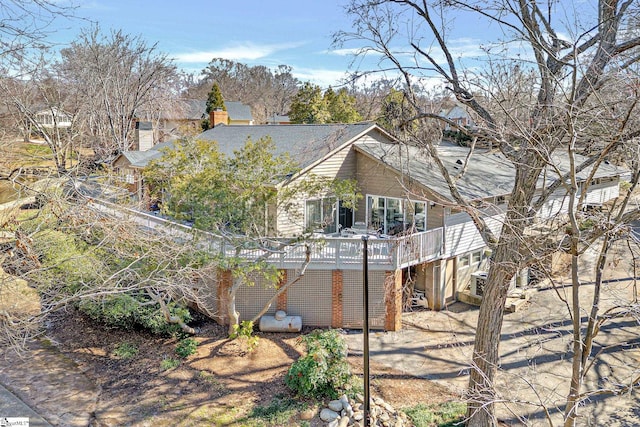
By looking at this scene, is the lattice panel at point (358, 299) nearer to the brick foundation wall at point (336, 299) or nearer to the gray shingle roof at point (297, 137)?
the brick foundation wall at point (336, 299)

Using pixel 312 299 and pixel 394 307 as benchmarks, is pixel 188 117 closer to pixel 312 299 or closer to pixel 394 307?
pixel 312 299

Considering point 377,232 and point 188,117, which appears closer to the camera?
point 377,232

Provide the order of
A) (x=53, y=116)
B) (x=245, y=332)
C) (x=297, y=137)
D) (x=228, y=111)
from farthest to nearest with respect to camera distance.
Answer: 1. (x=228, y=111)
2. (x=53, y=116)
3. (x=297, y=137)
4. (x=245, y=332)

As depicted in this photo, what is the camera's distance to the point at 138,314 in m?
13.2

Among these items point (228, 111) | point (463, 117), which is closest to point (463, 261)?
point (463, 117)

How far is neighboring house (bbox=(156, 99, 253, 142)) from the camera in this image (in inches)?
1557

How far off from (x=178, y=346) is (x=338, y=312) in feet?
15.6

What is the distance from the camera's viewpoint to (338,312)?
14.1 meters

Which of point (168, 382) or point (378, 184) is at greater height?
point (378, 184)

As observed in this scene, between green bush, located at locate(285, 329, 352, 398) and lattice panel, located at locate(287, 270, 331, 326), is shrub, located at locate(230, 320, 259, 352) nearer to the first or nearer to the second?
lattice panel, located at locate(287, 270, 331, 326)

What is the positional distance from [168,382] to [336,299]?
5.36m

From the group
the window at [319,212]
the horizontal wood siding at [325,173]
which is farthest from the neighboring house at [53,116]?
the window at [319,212]

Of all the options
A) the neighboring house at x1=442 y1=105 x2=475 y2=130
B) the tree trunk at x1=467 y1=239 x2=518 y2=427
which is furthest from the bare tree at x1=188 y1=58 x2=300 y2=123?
the tree trunk at x1=467 y1=239 x2=518 y2=427

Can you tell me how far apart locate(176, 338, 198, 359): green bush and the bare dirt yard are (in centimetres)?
15
